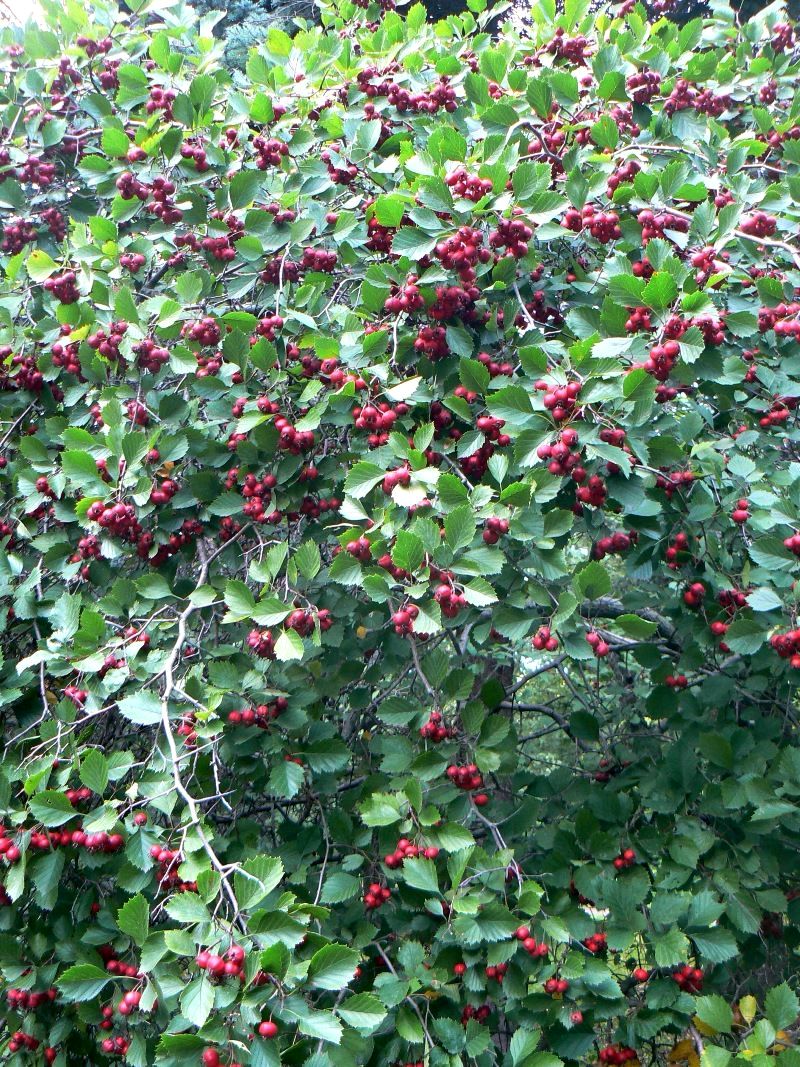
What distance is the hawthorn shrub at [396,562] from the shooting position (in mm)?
1951

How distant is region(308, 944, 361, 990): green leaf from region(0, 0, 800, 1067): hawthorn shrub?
1 centimetres

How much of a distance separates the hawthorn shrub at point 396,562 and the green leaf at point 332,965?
12 millimetres

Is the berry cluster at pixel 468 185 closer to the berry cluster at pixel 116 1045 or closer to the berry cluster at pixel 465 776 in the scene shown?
the berry cluster at pixel 465 776

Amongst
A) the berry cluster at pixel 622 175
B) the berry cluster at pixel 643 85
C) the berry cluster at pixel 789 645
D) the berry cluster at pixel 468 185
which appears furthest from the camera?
the berry cluster at pixel 643 85

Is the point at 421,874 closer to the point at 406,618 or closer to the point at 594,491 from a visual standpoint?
the point at 406,618

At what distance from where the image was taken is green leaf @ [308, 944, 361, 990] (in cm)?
163

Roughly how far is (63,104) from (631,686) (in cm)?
287

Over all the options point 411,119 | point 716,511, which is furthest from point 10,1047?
point 411,119

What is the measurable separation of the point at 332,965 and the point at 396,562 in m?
0.76

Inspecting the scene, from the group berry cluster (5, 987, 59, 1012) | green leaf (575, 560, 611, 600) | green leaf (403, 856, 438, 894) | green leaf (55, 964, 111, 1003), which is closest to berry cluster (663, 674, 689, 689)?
green leaf (575, 560, 611, 600)

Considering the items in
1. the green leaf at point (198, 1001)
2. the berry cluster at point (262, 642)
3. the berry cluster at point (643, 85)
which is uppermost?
the berry cluster at point (643, 85)

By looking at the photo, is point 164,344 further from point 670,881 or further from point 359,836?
point 670,881

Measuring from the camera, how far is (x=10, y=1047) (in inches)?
83.8

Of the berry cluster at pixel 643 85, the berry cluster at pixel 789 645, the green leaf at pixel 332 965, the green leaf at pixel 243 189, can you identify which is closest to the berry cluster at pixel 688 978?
the berry cluster at pixel 789 645
